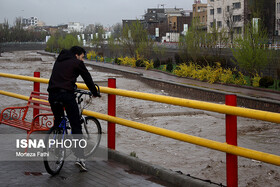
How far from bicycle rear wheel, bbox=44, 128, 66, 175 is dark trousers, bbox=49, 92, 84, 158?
0.54ft

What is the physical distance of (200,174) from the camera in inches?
311

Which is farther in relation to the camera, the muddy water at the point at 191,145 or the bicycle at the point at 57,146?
the muddy water at the point at 191,145

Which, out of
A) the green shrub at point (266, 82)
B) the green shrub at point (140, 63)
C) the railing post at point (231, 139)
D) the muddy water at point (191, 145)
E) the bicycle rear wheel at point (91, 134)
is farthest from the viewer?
the green shrub at point (140, 63)

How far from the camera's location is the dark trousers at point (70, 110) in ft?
18.9

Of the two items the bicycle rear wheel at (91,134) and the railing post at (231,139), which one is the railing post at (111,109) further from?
the railing post at (231,139)

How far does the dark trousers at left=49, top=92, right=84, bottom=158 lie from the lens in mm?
5762

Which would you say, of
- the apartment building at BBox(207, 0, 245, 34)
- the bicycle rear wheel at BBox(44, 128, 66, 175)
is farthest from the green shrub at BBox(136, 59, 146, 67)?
the bicycle rear wheel at BBox(44, 128, 66, 175)

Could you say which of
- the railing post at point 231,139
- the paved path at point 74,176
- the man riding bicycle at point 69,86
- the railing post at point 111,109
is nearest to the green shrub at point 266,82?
the railing post at point 111,109

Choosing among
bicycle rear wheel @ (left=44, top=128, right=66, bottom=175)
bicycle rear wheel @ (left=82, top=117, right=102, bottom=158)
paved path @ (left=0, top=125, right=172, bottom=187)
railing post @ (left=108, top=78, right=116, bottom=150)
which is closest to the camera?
paved path @ (left=0, top=125, right=172, bottom=187)

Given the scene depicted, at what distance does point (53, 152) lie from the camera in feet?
18.4

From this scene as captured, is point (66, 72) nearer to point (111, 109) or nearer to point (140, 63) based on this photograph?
point (111, 109)

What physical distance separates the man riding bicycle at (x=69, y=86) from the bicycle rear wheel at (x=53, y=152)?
16 cm

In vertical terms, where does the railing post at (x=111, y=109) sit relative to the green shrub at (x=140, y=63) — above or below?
below

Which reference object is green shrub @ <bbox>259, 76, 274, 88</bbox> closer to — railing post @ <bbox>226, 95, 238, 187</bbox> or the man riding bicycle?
the man riding bicycle
